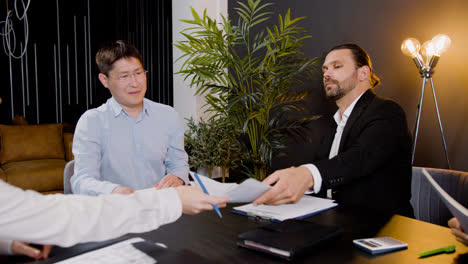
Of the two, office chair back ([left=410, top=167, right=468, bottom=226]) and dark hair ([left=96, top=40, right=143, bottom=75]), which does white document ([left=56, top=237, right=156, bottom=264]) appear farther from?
office chair back ([left=410, top=167, right=468, bottom=226])

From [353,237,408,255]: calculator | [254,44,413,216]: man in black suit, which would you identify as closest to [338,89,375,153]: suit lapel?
[254,44,413,216]: man in black suit

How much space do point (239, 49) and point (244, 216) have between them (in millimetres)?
4342

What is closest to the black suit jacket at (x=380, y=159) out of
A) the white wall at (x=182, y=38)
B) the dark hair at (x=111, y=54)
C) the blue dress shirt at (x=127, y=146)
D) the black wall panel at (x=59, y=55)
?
the blue dress shirt at (x=127, y=146)

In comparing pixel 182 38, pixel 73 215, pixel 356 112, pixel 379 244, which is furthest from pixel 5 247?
pixel 182 38

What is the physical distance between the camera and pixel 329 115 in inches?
170

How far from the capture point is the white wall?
522cm

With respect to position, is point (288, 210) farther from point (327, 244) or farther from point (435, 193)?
point (435, 193)

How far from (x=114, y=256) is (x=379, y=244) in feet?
2.50

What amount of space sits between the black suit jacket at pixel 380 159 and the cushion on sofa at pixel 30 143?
425 centimetres

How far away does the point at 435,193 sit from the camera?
188 centimetres

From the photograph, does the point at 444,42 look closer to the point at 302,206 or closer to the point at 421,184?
the point at 421,184

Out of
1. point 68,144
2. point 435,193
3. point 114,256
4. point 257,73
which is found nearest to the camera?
point 114,256

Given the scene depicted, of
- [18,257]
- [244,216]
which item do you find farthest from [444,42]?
[18,257]

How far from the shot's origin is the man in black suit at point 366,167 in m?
1.41
